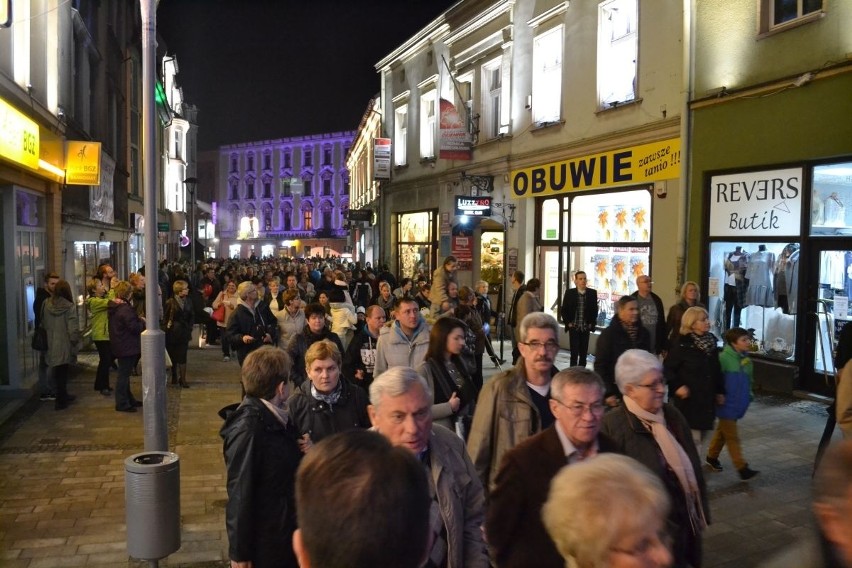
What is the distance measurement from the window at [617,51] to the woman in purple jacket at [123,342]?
393 inches

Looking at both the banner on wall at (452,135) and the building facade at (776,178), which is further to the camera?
the banner on wall at (452,135)

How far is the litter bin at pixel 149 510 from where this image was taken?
5.02 meters

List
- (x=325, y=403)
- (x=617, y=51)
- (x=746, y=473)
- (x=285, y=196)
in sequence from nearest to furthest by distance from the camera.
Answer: (x=325, y=403)
(x=746, y=473)
(x=617, y=51)
(x=285, y=196)

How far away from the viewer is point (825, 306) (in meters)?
10.7

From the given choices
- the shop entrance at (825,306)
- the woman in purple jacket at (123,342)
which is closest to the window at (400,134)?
the woman in purple jacket at (123,342)

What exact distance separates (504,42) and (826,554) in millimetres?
17975

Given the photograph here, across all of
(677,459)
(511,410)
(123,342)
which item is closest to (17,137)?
(123,342)

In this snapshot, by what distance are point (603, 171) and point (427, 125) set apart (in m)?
10.7

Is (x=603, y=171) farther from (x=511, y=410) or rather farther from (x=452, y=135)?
(x=511, y=410)

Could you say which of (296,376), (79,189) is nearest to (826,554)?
(296,376)

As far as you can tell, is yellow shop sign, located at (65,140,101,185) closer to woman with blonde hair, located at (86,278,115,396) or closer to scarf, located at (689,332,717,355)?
woman with blonde hair, located at (86,278,115,396)

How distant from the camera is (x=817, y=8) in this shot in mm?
10594

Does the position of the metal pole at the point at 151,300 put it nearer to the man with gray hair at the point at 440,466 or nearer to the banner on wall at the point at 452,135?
the man with gray hair at the point at 440,466

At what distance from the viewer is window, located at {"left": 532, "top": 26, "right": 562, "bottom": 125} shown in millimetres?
16797
